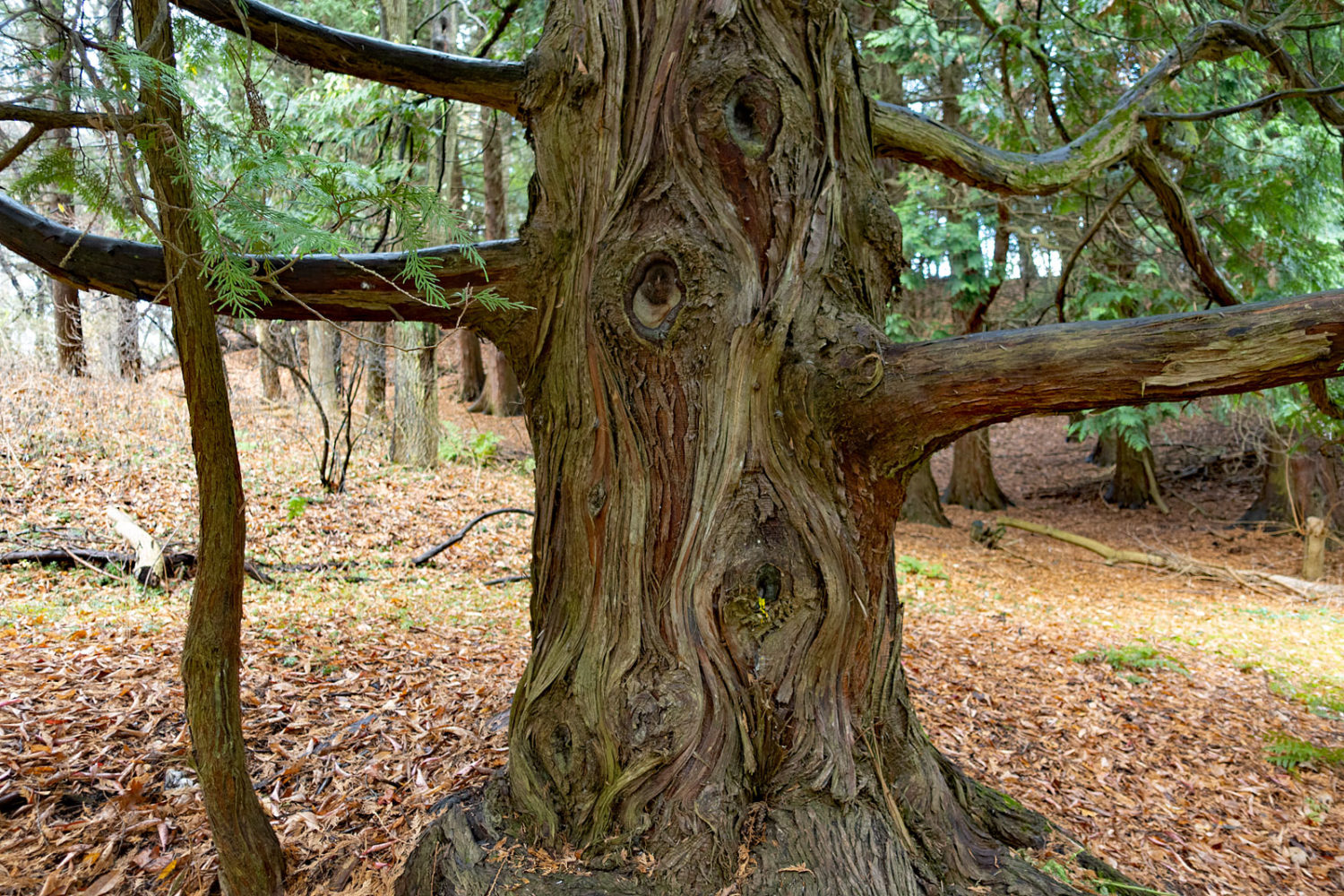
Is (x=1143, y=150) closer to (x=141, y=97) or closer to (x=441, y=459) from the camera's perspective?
(x=141, y=97)

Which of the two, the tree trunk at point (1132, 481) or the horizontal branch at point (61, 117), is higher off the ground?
the horizontal branch at point (61, 117)

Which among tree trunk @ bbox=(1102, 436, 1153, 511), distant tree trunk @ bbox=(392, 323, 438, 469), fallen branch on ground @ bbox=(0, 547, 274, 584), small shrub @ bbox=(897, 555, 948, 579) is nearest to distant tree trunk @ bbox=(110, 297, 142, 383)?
distant tree trunk @ bbox=(392, 323, 438, 469)

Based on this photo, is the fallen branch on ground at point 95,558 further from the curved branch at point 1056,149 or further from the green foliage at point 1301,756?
the green foliage at point 1301,756

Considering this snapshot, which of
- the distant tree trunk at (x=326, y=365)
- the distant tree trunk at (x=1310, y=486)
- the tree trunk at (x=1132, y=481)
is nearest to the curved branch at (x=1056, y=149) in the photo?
the distant tree trunk at (x=326, y=365)

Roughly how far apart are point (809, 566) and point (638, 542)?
0.54 meters

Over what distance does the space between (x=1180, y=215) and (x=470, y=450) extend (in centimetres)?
918

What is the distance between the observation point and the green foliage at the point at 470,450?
11.0m

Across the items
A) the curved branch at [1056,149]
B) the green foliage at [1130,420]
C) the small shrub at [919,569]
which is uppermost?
the curved branch at [1056,149]

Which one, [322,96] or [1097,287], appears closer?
[322,96]

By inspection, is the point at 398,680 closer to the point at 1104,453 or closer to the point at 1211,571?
the point at 1211,571

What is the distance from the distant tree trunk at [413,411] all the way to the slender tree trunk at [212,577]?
26.3 ft

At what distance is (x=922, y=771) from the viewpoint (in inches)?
110

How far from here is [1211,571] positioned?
31.9 feet

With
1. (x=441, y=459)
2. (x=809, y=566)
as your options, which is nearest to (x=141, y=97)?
(x=809, y=566)
